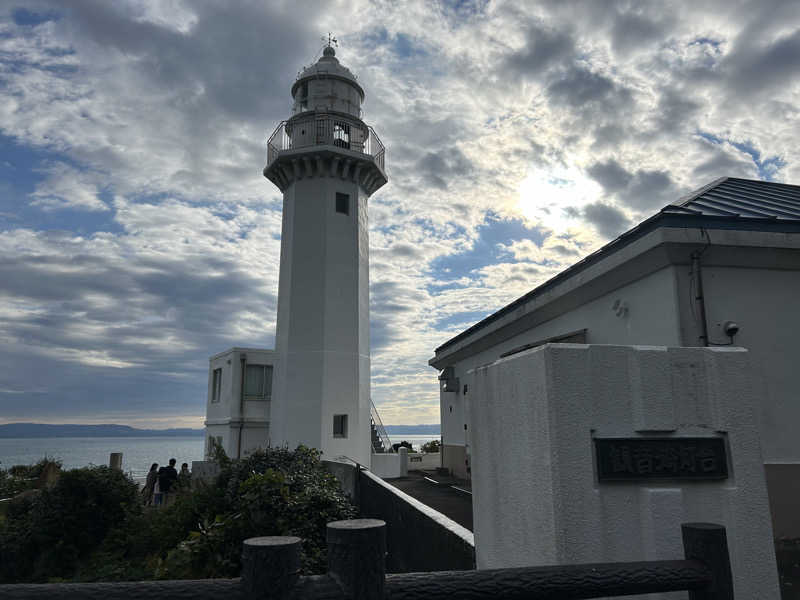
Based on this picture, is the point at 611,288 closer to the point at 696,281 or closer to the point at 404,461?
the point at 696,281

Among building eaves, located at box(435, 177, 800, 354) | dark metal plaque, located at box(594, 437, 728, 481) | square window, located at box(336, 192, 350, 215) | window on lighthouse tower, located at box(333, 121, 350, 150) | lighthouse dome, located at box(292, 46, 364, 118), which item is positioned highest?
lighthouse dome, located at box(292, 46, 364, 118)

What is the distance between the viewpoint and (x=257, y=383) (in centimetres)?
2548

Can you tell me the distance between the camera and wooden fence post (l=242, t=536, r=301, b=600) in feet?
6.59

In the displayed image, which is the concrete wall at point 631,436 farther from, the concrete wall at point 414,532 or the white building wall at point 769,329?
the white building wall at point 769,329

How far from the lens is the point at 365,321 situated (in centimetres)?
2358

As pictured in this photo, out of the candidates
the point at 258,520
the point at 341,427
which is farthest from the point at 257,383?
the point at 258,520

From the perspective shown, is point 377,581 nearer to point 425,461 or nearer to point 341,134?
point 341,134

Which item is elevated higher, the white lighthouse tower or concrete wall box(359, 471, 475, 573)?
the white lighthouse tower

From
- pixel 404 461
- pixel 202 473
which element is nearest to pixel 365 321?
pixel 404 461

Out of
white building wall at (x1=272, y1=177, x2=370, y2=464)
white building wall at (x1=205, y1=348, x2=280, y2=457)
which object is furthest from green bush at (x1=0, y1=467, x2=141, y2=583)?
white building wall at (x1=205, y1=348, x2=280, y2=457)

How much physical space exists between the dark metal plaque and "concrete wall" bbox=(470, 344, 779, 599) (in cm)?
4

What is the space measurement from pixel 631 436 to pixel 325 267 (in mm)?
20015

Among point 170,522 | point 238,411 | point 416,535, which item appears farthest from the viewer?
point 238,411

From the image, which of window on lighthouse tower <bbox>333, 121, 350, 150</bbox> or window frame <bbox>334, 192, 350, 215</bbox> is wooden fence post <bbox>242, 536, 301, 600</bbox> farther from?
window on lighthouse tower <bbox>333, 121, 350, 150</bbox>
